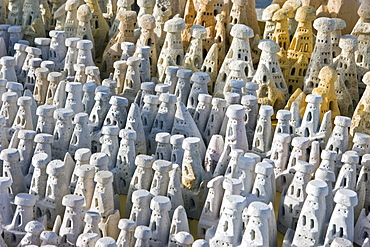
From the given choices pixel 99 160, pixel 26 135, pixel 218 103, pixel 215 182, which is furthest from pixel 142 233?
pixel 218 103

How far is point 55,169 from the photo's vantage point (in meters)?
5.16

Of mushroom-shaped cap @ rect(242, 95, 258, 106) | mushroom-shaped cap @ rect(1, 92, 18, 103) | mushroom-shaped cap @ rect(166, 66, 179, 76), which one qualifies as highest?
mushroom-shaped cap @ rect(166, 66, 179, 76)

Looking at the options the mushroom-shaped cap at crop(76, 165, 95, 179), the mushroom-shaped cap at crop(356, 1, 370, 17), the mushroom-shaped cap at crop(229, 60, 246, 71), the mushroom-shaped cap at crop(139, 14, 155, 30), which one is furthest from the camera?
the mushroom-shaped cap at crop(356, 1, 370, 17)

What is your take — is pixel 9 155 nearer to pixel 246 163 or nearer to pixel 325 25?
pixel 246 163

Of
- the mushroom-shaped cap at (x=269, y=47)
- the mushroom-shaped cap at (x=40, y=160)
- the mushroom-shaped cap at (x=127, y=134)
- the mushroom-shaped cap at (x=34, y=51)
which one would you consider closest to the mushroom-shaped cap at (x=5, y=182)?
the mushroom-shaped cap at (x=40, y=160)

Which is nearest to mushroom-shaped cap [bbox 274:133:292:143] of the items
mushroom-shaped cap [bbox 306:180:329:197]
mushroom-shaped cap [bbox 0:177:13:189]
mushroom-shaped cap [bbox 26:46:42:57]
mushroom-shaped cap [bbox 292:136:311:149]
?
mushroom-shaped cap [bbox 292:136:311:149]

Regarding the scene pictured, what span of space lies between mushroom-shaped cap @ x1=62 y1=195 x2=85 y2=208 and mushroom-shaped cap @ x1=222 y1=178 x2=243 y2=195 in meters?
1.00

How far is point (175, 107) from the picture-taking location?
6.25m

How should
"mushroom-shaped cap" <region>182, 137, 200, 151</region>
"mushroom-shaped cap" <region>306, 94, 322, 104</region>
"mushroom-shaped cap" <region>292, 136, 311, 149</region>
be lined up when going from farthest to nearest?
"mushroom-shaped cap" <region>306, 94, 322, 104</region> → "mushroom-shaped cap" <region>292, 136, 311, 149</region> → "mushroom-shaped cap" <region>182, 137, 200, 151</region>

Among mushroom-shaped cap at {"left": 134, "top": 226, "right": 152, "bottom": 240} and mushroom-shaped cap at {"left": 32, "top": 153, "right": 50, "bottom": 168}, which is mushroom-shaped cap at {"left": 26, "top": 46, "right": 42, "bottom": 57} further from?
mushroom-shaped cap at {"left": 134, "top": 226, "right": 152, "bottom": 240}

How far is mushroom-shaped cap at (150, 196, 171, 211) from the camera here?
482 centimetres

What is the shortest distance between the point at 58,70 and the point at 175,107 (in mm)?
1790

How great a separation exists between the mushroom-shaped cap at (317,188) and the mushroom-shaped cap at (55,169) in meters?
1.78

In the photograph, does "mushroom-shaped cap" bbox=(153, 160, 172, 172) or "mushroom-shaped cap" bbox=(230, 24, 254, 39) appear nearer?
"mushroom-shaped cap" bbox=(153, 160, 172, 172)
